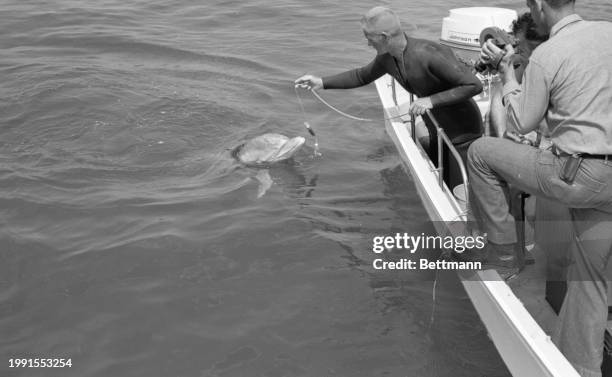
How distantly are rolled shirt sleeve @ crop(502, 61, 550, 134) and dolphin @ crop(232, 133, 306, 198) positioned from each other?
429 cm

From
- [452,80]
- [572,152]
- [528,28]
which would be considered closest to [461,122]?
[452,80]

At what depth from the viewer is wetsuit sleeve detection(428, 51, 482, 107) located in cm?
524

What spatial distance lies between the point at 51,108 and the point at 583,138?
7.66 metres

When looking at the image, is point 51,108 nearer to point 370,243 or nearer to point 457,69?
point 370,243

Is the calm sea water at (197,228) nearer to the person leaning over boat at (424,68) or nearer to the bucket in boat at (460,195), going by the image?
the bucket in boat at (460,195)

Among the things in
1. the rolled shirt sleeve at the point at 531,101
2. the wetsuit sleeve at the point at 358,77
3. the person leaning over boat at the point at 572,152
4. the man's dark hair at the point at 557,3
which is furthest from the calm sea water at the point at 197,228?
the man's dark hair at the point at 557,3

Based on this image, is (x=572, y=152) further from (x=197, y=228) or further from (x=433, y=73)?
(x=197, y=228)

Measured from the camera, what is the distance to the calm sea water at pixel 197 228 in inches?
197

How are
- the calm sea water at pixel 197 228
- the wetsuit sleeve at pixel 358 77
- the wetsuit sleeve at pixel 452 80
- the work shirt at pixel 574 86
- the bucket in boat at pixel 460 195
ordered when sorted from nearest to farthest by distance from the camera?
1. the work shirt at pixel 574 86
2. the calm sea water at pixel 197 228
3. the wetsuit sleeve at pixel 452 80
4. the bucket in boat at pixel 460 195
5. the wetsuit sleeve at pixel 358 77

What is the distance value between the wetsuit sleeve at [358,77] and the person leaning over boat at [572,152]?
6.77ft

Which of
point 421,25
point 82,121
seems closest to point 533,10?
point 82,121

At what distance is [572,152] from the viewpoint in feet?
11.5

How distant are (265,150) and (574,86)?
4712 millimetres

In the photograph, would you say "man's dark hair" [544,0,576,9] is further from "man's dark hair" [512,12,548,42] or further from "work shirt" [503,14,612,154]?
"man's dark hair" [512,12,548,42]
